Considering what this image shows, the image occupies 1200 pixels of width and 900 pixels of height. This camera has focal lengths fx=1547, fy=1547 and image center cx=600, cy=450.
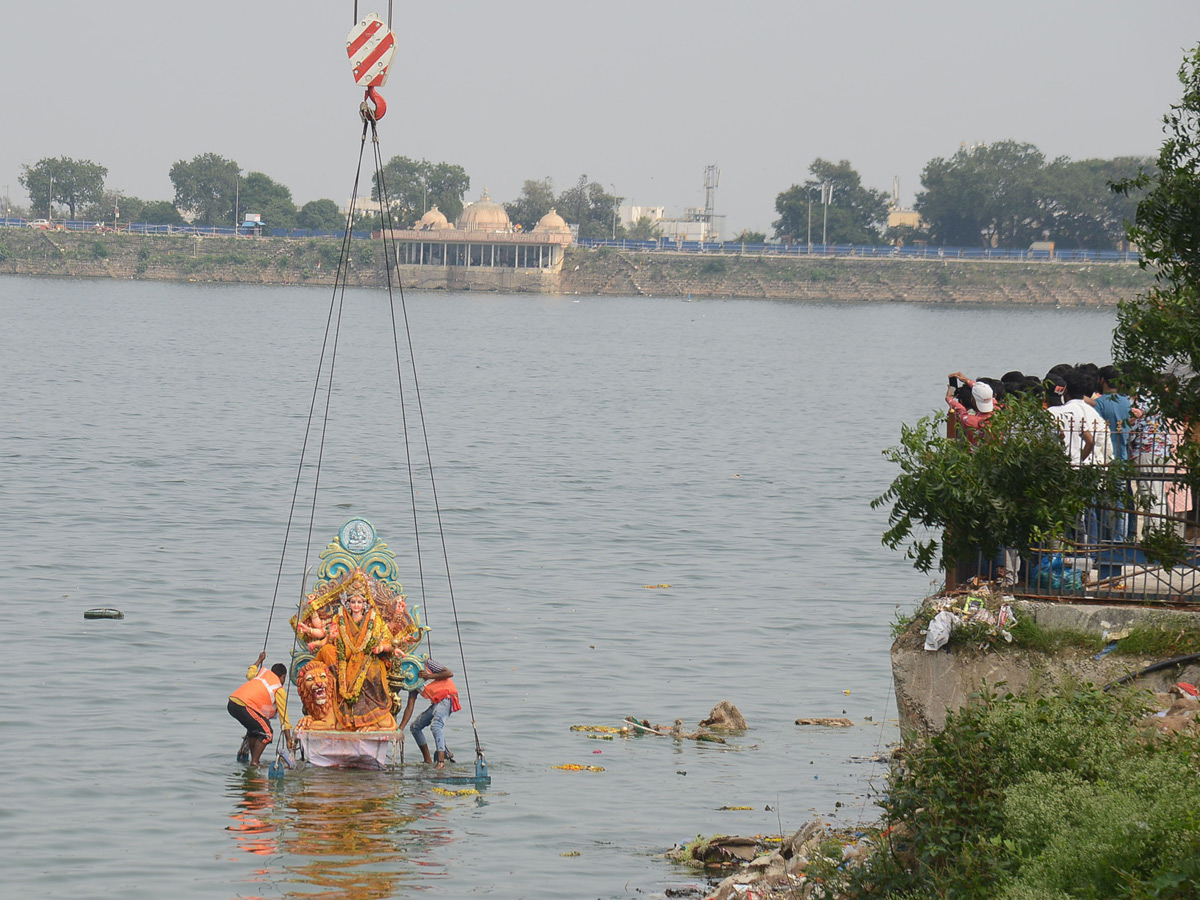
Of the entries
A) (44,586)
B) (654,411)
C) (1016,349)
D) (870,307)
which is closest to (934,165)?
(870,307)

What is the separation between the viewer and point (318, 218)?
165 metres

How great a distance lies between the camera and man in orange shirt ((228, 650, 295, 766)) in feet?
42.5

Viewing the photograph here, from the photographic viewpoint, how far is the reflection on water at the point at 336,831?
10773mm

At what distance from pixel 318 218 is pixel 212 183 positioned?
38.5 feet

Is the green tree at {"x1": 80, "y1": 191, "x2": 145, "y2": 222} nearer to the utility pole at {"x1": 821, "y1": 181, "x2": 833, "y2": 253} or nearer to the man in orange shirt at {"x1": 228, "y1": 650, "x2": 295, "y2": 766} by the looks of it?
the utility pole at {"x1": 821, "y1": 181, "x2": 833, "y2": 253}

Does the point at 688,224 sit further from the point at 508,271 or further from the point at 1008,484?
the point at 1008,484

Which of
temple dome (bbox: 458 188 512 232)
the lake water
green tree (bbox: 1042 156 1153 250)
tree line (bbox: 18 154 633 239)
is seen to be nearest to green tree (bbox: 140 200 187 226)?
tree line (bbox: 18 154 633 239)

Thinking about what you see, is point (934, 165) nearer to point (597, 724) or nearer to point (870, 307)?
point (870, 307)

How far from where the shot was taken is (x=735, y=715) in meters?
15.0

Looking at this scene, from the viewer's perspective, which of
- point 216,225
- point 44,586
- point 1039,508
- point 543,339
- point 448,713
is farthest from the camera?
point 216,225

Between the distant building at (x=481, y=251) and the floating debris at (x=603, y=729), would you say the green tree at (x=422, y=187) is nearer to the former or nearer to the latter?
the distant building at (x=481, y=251)

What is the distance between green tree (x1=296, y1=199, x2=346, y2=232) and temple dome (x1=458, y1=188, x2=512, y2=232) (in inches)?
954

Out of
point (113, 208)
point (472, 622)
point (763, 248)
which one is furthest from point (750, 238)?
point (472, 622)

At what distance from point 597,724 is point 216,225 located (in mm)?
157450
